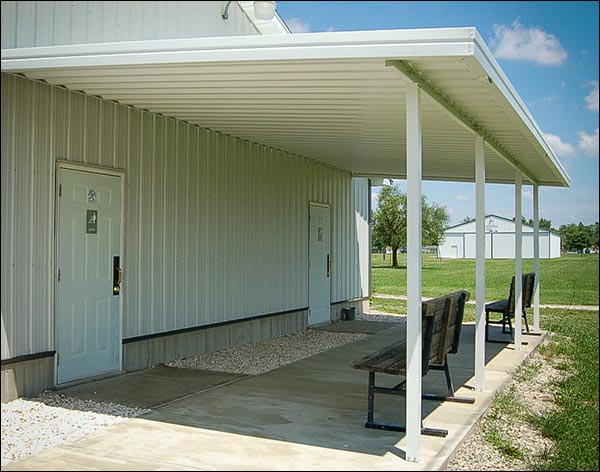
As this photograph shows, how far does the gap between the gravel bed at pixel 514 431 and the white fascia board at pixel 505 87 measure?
8.48 ft

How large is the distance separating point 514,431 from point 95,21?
15.5 feet

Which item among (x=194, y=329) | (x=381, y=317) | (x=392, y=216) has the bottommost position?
(x=381, y=317)

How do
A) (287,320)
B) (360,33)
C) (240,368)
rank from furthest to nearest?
(287,320) → (240,368) → (360,33)

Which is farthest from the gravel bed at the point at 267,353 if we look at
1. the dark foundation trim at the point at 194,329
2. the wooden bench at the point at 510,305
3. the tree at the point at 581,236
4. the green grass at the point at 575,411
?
the tree at the point at 581,236

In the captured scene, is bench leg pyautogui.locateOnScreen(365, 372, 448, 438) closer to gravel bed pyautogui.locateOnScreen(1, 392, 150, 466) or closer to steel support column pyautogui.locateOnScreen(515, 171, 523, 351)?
gravel bed pyautogui.locateOnScreen(1, 392, 150, 466)

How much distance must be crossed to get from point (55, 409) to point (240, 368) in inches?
102

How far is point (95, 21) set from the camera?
5.57 metres

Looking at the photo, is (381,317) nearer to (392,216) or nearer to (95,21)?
(95,21)

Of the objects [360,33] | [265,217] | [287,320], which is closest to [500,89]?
[360,33]

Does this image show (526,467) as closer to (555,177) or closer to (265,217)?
(265,217)

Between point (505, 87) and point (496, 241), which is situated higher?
point (505, 87)

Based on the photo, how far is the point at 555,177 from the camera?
428 inches

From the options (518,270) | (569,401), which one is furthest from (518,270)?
(569,401)

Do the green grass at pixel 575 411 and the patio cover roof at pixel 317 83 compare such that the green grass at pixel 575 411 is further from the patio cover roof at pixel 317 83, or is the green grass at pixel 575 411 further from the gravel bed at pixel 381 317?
the gravel bed at pixel 381 317
